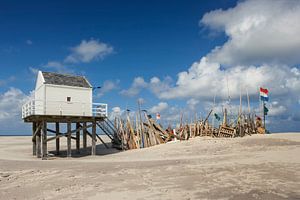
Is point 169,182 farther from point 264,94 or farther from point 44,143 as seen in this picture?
point 264,94

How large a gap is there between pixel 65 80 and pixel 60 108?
8.42ft

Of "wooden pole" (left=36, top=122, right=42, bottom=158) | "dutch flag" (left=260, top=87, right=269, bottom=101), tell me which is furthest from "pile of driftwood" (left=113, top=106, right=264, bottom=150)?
"wooden pole" (left=36, top=122, right=42, bottom=158)

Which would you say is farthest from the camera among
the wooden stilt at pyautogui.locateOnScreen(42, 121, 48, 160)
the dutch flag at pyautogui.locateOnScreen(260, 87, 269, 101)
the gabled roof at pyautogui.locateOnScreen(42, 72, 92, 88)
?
the dutch flag at pyautogui.locateOnScreen(260, 87, 269, 101)

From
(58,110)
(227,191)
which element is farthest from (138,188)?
(58,110)

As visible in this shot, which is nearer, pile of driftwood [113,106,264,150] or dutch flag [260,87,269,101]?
pile of driftwood [113,106,264,150]

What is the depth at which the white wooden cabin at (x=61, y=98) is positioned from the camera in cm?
2145

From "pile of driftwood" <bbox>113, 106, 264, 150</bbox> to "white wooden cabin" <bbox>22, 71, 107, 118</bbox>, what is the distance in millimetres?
4826

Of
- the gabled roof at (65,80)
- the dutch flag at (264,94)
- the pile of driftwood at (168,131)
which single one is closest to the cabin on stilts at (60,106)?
the gabled roof at (65,80)

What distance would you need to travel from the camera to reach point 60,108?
21703 millimetres

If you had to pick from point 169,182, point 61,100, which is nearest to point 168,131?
point 61,100

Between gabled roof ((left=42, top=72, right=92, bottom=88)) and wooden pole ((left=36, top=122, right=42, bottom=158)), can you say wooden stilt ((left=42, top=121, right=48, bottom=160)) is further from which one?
gabled roof ((left=42, top=72, right=92, bottom=88))

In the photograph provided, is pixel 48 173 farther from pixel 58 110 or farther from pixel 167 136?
pixel 167 136

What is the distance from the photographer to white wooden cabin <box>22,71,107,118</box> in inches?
845

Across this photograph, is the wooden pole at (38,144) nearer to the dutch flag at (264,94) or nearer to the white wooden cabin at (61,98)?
the white wooden cabin at (61,98)
